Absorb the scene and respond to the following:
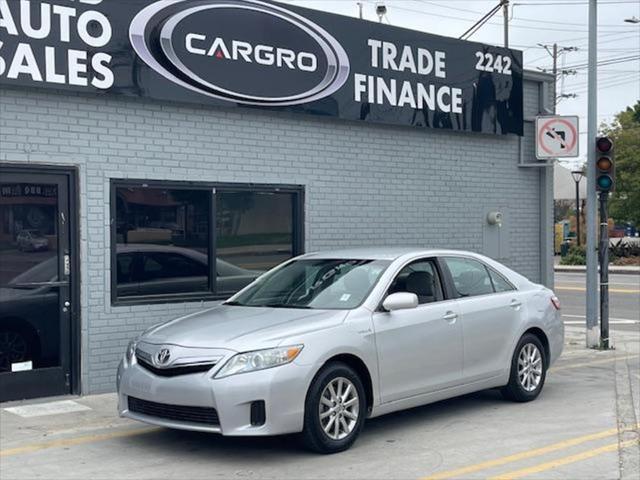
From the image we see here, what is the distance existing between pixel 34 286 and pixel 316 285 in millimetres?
3043

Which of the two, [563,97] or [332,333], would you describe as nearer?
[332,333]

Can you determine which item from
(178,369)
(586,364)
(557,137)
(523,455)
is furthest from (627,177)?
(178,369)

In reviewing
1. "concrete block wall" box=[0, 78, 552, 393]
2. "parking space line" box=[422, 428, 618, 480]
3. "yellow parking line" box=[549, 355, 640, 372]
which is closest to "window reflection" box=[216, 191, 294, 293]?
"concrete block wall" box=[0, 78, 552, 393]

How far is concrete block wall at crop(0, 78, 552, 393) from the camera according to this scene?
9438mm

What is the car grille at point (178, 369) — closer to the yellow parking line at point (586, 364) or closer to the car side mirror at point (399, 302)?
the car side mirror at point (399, 302)

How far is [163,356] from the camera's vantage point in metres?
6.91

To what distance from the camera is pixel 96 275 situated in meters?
9.52

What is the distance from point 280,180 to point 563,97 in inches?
2079

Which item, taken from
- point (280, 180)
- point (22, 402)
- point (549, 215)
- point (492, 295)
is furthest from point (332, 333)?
point (549, 215)

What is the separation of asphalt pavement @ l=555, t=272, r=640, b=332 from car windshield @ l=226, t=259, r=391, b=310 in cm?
964

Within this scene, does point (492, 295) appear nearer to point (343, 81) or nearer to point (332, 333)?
point (332, 333)

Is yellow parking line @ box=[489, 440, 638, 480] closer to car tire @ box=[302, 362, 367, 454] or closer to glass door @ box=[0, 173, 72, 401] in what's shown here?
car tire @ box=[302, 362, 367, 454]

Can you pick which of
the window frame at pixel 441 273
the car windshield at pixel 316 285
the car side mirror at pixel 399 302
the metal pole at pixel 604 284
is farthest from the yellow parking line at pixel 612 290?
the car side mirror at pixel 399 302

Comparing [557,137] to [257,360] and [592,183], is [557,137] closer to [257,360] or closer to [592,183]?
[592,183]
